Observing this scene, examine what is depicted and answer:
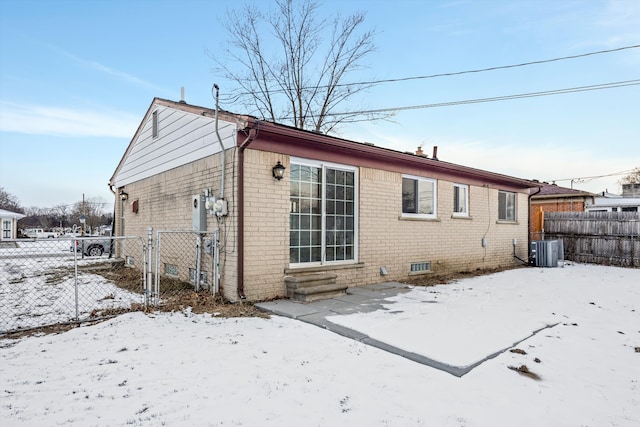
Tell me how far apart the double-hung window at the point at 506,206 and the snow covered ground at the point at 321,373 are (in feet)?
22.9

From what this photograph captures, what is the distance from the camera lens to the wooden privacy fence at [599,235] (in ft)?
40.2

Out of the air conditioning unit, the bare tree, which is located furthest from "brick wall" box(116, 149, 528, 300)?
A: the bare tree

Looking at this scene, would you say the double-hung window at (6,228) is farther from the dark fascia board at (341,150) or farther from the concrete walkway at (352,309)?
the concrete walkway at (352,309)

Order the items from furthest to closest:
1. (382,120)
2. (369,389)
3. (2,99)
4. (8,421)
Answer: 1. (382,120)
2. (2,99)
3. (369,389)
4. (8,421)

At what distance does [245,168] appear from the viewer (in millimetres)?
5660

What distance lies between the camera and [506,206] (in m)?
12.1

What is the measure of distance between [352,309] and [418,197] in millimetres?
4567

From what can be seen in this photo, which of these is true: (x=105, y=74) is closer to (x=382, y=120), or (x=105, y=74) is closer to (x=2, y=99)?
(x=2, y=99)

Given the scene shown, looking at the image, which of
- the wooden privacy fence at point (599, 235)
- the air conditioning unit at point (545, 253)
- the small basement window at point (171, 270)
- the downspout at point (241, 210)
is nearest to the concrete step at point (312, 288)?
the downspout at point (241, 210)

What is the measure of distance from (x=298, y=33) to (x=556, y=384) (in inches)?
717

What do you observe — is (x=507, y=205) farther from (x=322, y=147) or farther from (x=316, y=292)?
(x=316, y=292)

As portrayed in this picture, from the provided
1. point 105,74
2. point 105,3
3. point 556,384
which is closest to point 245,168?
point 556,384

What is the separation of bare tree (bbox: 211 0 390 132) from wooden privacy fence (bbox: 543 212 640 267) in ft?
28.9

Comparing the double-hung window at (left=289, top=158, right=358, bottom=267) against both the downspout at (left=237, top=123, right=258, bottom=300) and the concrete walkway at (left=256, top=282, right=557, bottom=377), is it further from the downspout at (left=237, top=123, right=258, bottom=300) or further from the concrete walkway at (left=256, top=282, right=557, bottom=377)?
→ the downspout at (left=237, top=123, right=258, bottom=300)
